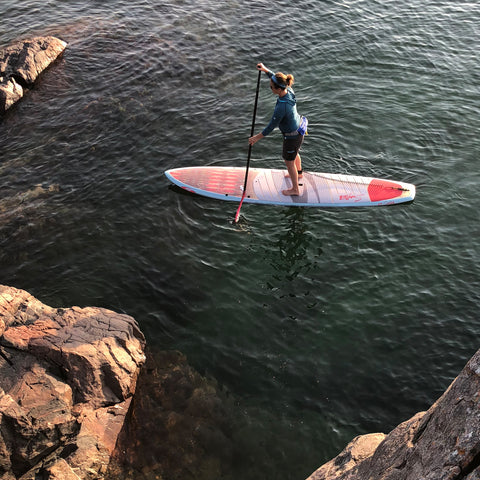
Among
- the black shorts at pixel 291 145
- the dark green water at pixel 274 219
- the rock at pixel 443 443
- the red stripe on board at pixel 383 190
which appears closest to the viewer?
the rock at pixel 443 443

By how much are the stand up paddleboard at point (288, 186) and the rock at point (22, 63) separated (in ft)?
27.6

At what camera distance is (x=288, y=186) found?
14.6 meters

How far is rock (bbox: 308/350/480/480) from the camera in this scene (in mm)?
4789

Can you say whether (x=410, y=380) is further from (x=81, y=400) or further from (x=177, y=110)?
(x=177, y=110)

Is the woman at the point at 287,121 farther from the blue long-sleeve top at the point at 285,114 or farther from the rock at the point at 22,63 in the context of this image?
the rock at the point at 22,63

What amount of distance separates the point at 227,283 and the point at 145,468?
4.77 meters

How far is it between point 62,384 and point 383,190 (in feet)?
32.4

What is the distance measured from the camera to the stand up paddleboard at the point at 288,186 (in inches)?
553

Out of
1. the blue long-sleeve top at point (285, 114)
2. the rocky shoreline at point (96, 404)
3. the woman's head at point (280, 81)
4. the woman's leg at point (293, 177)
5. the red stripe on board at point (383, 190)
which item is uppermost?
the woman's head at point (280, 81)

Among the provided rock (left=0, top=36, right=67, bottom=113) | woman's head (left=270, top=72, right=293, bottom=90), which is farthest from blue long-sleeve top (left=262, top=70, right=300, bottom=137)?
rock (left=0, top=36, right=67, bottom=113)

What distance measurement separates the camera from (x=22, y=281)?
12.5m

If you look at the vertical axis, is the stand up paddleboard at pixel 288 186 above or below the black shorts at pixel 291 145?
below

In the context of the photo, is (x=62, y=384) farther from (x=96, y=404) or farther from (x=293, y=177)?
(x=293, y=177)

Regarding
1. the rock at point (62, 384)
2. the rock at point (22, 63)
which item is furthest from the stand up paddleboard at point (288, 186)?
the rock at point (22, 63)
